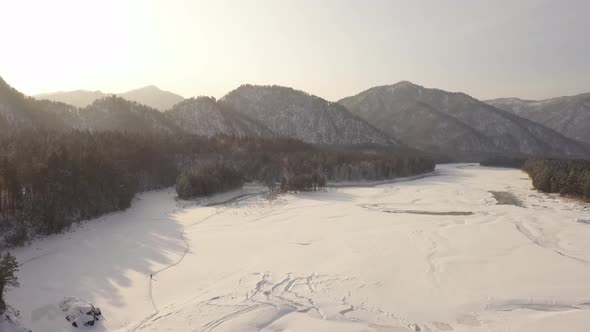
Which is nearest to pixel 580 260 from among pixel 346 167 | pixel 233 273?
pixel 233 273

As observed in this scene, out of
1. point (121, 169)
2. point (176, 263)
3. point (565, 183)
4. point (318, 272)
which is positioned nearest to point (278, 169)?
point (121, 169)

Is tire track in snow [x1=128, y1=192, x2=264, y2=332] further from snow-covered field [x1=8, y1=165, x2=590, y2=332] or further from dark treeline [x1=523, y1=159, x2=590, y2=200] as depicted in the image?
dark treeline [x1=523, y1=159, x2=590, y2=200]

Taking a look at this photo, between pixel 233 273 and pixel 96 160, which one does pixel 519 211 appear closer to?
pixel 233 273

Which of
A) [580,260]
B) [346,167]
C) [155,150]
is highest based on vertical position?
[155,150]

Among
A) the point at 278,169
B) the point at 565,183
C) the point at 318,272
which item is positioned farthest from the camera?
the point at 278,169

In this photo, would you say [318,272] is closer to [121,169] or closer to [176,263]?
[176,263]

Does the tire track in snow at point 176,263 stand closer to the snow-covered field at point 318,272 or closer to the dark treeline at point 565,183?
the snow-covered field at point 318,272
